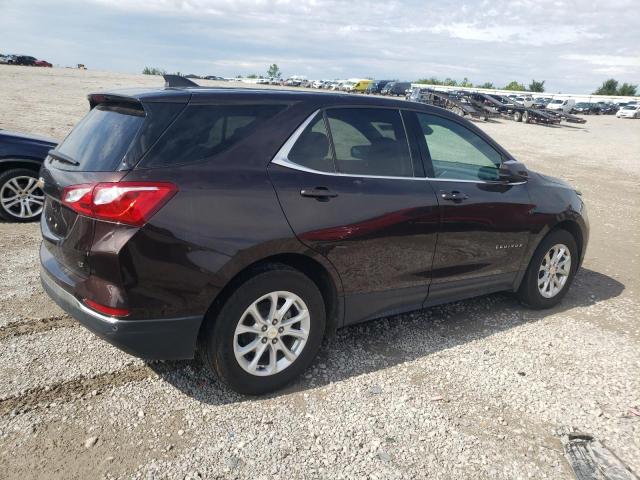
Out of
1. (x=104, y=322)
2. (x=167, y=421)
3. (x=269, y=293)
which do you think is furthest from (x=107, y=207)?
(x=167, y=421)

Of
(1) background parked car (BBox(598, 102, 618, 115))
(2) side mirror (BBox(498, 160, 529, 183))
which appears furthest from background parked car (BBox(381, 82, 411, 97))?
(2) side mirror (BBox(498, 160, 529, 183))

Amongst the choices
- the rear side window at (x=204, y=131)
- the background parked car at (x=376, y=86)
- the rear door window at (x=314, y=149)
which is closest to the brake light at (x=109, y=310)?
the rear side window at (x=204, y=131)

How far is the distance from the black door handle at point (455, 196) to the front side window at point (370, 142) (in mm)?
318

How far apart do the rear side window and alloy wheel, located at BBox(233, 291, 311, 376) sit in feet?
2.97

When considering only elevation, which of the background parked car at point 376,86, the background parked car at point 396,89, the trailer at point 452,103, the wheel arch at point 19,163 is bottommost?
the background parked car at point 376,86

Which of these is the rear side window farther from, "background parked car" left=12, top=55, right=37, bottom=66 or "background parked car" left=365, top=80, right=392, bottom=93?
"background parked car" left=12, top=55, right=37, bottom=66

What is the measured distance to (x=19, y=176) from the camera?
6.24m

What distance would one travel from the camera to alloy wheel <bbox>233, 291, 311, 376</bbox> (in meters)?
3.08

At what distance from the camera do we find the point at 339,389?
11.1 feet

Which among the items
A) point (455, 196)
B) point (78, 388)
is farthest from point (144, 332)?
point (455, 196)

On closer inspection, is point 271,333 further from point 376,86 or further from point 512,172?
point 376,86

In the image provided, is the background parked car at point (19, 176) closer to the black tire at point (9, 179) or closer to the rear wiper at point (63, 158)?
the black tire at point (9, 179)

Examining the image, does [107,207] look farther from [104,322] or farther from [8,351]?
[8,351]

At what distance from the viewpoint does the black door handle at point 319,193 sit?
311cm
